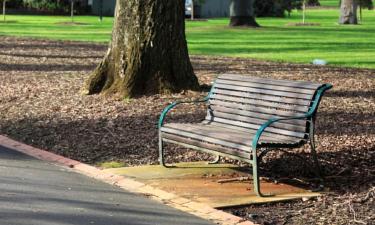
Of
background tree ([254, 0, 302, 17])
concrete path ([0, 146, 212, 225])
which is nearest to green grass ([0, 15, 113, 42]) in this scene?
concrete path ([0, 146, 212, 225])

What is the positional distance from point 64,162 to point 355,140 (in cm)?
347

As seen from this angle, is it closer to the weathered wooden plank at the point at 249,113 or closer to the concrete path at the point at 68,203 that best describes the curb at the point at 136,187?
the concrete path at the point at 68,203

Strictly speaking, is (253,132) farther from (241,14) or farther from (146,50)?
(241,14)

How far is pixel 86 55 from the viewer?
75.0ft

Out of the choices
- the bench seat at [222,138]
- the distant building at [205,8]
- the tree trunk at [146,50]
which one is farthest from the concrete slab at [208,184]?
the distant building at [205,8]

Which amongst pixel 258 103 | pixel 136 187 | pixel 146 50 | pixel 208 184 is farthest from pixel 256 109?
pixel 146 50

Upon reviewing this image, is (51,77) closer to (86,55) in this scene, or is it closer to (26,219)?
(86,55)

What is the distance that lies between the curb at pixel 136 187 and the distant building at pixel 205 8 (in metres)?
50.6

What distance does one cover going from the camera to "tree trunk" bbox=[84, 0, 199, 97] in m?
13.2

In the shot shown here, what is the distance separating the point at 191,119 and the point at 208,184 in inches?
128

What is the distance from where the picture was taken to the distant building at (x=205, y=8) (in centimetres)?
6138

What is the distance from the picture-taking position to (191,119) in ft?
37.7

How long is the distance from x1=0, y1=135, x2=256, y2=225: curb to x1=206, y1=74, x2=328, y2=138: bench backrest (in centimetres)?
132

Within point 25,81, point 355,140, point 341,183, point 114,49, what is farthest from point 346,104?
point 25,81
